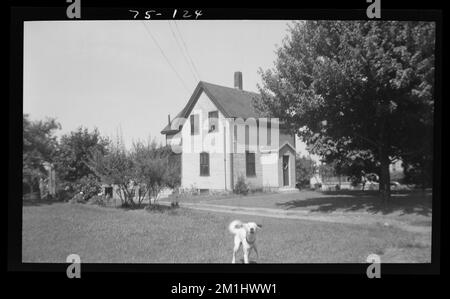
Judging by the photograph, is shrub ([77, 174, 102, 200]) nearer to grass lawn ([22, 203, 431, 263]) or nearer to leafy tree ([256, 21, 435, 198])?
grass lawn ([22, 203, 431, 263])

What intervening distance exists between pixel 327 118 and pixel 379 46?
1463 mm

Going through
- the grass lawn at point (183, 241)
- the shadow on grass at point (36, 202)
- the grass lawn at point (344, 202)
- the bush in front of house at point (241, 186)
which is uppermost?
the bush in front of house at point (241, 186)

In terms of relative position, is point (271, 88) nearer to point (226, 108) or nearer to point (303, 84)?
point (303, 84)

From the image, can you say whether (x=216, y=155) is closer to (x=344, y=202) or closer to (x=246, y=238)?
(x=246, y=238)

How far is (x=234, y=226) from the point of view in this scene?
422cm

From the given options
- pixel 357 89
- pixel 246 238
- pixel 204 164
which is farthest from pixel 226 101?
pixel 357 89

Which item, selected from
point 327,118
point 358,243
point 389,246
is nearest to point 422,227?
point 389,246

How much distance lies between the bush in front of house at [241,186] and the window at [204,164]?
649mm

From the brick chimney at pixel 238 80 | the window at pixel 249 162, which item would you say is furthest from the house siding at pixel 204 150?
the brick chimney at pixel 238 80

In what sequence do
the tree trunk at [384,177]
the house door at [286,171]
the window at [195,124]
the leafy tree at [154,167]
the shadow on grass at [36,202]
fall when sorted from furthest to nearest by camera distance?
the house door at [286,171]
the leafy tree at [154,167]
the tree trunk at [384,177]
the window at [195,124]
the shadow on grass at [36,202]

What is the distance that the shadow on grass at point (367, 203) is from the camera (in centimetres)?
433
